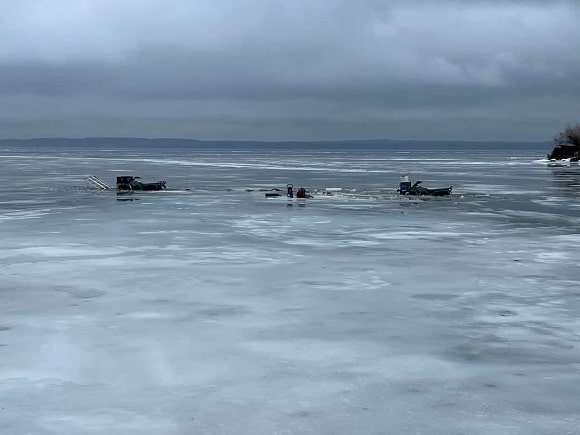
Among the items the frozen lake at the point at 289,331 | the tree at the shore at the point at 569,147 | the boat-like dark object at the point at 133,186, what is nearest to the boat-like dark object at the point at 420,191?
the boat-like dark object at the point at 133,186

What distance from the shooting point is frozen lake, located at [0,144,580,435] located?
8727 mm

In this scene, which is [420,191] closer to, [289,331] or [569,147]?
[289,331]

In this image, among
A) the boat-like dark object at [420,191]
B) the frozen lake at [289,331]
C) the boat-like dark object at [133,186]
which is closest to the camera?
the frozen lake at [289,331]

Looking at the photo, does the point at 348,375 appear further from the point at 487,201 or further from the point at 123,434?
the point at 487,201

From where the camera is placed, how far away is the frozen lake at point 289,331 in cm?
873

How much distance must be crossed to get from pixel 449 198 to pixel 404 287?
1073 inches

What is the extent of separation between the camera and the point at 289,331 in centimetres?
1246

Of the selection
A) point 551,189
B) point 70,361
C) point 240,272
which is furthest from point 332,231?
point 551,189

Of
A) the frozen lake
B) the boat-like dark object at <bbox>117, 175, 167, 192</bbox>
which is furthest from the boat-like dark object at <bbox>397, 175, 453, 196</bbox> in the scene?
the frozen lake

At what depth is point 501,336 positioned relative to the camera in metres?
12.2

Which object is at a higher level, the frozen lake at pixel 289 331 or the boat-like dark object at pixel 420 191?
the boat-like dark object at pixel 420 191

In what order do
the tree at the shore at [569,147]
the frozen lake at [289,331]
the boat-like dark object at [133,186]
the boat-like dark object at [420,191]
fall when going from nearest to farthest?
1. the frozen lake at [289,331]
2. the boat-like dark object at [420,191]
3. the boat-like dark object at [133,186]
4. the tree at the shore at [569,147]

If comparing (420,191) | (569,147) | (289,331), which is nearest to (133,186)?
(420,191)

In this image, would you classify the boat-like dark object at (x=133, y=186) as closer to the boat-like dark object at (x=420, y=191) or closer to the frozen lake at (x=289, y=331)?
the boat-like dark object at (x=420, y=191)
